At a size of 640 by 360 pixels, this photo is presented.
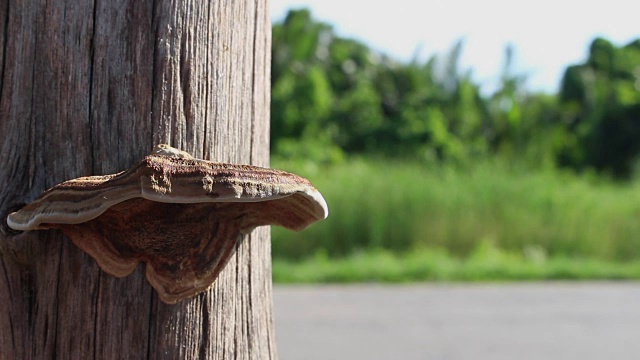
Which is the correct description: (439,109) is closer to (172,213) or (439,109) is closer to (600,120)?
(600,120)

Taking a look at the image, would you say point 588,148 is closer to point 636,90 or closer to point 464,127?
point 636,90

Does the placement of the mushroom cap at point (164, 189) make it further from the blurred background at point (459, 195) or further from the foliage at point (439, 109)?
the foliage at point (439, 109)

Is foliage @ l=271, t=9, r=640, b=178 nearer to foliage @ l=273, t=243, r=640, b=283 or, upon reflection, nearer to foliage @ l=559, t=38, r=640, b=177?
foliage @ l=559, t=38, r=640, b=177

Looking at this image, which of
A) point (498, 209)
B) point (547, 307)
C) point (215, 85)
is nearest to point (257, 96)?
point (215, 85)

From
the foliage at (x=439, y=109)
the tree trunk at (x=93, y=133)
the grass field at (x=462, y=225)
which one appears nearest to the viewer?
the tree trunk at (x=93, y=133)

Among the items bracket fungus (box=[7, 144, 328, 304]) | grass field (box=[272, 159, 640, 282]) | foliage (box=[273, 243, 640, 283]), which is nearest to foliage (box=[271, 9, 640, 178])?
grass field (box=[272, 159, 640, 282])

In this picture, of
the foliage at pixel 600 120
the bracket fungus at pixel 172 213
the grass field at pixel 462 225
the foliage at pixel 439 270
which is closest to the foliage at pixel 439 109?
the foliage at pixel 600 120

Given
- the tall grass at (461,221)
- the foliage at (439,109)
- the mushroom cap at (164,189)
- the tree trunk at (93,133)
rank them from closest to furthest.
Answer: the mushroom cap at (164,189)
the tree trunk at (93,133)
the tall grass at (461,221)
the foliage at (439,109)

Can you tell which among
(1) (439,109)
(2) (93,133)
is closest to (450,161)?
(1) (439,109)
